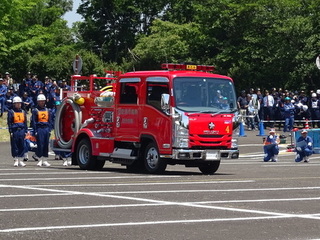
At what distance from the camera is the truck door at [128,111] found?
23.2m

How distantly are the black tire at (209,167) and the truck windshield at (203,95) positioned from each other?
55.2 inches

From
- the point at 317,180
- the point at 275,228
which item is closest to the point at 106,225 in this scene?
the point at 275,228

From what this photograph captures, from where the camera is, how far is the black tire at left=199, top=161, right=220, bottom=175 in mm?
23266

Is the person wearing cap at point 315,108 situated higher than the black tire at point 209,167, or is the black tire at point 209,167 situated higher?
the person wearing cap at point 315,108

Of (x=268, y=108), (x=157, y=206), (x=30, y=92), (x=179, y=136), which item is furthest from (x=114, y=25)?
(x=157, y=206)

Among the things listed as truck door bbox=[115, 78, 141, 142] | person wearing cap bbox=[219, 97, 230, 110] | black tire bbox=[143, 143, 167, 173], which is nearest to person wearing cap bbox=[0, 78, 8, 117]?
truck door bbox=[115, 78, 141, 142]

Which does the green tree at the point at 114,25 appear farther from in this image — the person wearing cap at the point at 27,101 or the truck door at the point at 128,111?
Answer: the truck door at the point at 128,111

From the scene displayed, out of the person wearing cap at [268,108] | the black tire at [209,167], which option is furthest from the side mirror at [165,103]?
the person wearing cap at [268,108]

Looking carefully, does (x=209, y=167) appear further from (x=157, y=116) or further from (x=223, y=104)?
(x=157, y=116)

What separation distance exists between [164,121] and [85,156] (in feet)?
12.2

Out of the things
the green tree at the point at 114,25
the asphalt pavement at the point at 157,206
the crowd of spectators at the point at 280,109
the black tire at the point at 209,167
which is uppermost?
the green tree at the point at 114,25

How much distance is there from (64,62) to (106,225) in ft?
183

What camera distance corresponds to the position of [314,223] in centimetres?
1227

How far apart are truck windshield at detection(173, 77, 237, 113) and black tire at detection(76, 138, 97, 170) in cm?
363
